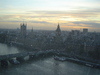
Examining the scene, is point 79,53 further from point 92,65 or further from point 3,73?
point 3,73

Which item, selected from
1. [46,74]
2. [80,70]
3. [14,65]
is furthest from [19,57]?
[80,70]

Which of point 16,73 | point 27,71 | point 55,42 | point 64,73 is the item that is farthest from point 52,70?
point 55,42

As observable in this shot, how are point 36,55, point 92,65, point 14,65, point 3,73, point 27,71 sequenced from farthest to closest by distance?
point 36,55 → point 92,65 → point 14,65 → point 27,71 → point 3,73

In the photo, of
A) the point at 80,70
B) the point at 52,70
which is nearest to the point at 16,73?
the point at 52,70

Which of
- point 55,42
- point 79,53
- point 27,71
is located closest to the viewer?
point 27,71

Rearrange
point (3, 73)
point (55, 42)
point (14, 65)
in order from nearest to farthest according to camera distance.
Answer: point (3, 73) < point (14, 65) < point (55, 42)

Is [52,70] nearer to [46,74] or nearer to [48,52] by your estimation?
[46,74]

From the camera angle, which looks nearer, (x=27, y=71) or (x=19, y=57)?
(x=27, y=71)

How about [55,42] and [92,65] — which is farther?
[55,42]

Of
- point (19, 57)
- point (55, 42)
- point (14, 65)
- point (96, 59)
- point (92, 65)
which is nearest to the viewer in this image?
point (14, 65)
